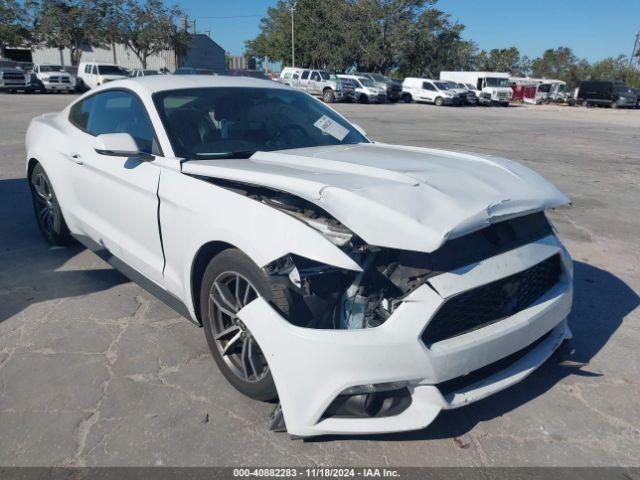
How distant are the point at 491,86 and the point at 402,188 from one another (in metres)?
41.6

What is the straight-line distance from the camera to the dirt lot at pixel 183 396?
2359 millimetres

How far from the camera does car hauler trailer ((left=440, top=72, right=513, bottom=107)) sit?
38.8 meters

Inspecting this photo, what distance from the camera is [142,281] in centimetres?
345

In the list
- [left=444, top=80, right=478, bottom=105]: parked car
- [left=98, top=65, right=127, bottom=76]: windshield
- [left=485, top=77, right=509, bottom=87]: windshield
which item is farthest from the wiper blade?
[left=485, top=77, right=509, bottom=87]: windshield

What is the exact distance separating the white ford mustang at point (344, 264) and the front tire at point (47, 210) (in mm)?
1444

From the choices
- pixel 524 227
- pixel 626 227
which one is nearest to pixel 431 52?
pixel 626 227

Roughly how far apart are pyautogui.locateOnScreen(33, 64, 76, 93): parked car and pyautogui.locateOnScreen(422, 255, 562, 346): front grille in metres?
35.6

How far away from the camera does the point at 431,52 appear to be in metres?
54.3

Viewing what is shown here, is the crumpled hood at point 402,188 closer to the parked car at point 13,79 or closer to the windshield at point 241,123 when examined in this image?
the windshield at point 241,123

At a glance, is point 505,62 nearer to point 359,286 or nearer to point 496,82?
point 496,82

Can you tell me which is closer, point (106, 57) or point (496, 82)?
point (496, 82)

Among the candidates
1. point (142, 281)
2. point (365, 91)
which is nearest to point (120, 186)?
point (142, 281)

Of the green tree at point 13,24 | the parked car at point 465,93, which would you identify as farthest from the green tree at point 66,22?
the parked car at point 465,93

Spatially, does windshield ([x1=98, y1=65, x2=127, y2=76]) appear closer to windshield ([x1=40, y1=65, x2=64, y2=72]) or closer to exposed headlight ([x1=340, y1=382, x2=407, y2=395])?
windshield ([x1=40, y1=65, x2=64, y2=72])
